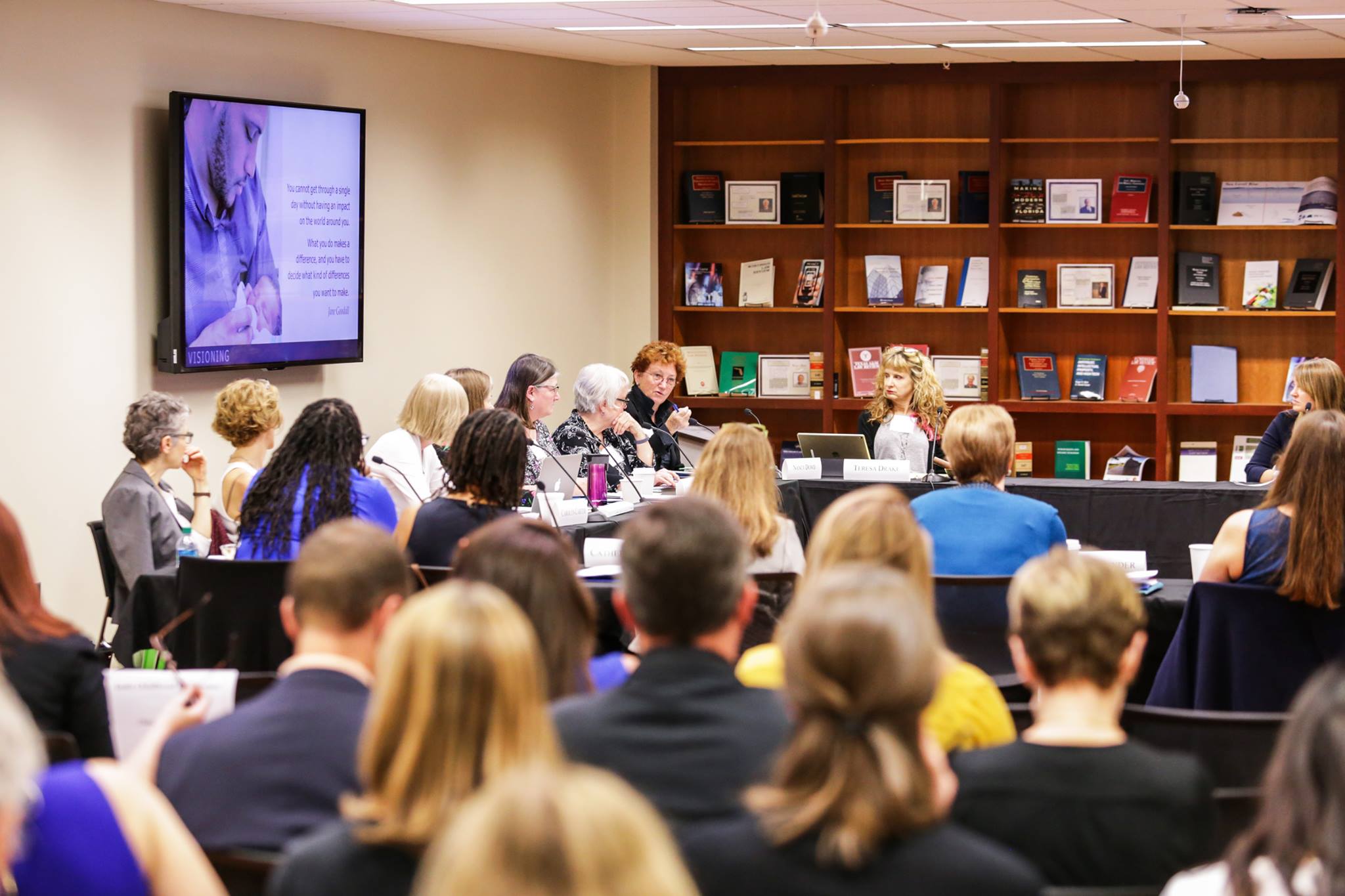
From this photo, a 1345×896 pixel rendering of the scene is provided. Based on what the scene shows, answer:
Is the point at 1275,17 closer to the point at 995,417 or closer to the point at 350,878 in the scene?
the point at 995,417

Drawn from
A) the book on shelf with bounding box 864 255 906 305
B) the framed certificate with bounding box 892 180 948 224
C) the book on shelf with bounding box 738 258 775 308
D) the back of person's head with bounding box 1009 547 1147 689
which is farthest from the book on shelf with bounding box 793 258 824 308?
the back of person's head with bounding box 1009 547 1147 689

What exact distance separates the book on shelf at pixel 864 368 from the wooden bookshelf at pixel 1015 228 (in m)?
0.09

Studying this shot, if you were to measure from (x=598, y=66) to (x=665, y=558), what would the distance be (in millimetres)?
7147

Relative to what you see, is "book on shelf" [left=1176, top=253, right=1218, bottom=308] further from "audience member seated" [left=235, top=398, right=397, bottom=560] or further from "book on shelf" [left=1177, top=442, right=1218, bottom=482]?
"audience member seated" [left=235, top=398, right=397, bottom=560]

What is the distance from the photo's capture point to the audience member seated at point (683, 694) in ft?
5.99

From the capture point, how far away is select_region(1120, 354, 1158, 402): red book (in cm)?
855

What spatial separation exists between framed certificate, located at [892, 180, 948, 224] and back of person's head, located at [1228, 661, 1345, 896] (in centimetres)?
747

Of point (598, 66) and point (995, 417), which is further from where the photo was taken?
point (598, 66)

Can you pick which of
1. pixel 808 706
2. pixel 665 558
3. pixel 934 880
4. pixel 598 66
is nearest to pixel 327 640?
pixel 665 558

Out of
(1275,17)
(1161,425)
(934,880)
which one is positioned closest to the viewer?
(934,880)

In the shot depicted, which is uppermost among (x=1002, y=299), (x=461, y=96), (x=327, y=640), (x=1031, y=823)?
(x=461, y=96)

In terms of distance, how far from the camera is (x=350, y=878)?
147cm

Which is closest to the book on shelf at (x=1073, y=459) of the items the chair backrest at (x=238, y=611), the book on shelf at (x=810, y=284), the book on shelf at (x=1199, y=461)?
the book on shelf at (x=1199, y=461)

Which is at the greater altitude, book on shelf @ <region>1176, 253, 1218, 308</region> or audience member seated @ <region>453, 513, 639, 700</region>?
book on shelf @ <region>1176, 253, 1218, 308</region>
